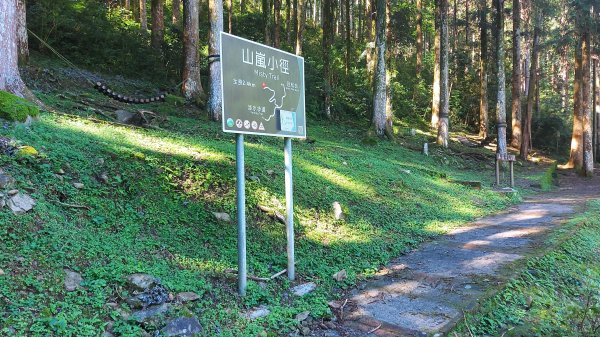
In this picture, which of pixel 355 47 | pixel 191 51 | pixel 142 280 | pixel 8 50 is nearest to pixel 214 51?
pixel 191 51

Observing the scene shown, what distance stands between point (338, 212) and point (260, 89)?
3.21 meters

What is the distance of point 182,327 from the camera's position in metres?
3.47

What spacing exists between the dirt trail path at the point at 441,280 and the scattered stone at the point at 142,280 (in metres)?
1.64

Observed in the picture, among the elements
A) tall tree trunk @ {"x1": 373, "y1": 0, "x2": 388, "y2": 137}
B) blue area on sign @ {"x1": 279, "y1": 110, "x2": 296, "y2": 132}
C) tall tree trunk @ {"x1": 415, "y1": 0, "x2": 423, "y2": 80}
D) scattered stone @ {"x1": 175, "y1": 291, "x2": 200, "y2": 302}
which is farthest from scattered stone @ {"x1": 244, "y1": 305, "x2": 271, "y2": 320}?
tall tree trunk @ {"x1": 415, "y1": 0, "x2": 423, "y2": 80}

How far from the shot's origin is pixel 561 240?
662 cm

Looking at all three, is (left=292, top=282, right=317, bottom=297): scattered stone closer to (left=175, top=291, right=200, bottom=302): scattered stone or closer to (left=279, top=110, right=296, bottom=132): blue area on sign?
(left=175, top=291, right=200, bottom=302): scattered stone

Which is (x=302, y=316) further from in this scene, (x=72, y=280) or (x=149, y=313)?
(x=72, y=280)

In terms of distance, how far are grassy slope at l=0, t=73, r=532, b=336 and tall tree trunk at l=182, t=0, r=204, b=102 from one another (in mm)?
4825

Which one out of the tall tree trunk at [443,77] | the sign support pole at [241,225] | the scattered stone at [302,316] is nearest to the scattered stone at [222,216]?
the sign support pole at [241,225]

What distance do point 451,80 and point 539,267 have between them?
2893cm

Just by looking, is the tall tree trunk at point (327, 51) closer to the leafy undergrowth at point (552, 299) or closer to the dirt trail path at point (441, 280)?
the dirt trail path at point (441, 280)

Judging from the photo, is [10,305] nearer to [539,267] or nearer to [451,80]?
[539,267]

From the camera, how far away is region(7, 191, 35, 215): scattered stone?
4.11 metres

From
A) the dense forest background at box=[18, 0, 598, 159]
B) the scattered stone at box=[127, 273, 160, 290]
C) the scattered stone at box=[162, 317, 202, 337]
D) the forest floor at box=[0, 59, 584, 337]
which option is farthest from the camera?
the dense forest background at box=[18, 0, 598, 159]
